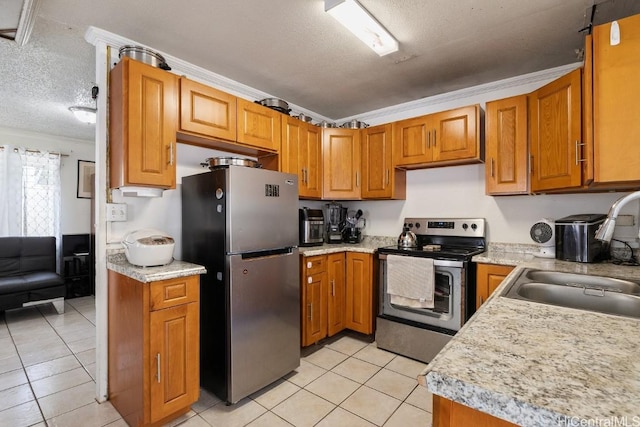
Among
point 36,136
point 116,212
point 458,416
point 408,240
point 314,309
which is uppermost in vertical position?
point 36,136

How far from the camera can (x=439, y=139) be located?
8.79 feet

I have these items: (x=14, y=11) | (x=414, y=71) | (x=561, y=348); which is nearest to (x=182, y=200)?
(x=14, y=11)

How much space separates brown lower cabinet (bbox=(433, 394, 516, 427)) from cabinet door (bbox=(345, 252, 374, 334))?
226cm

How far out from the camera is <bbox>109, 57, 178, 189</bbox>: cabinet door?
182cm

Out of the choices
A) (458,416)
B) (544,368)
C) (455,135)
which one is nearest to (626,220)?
(455,135)

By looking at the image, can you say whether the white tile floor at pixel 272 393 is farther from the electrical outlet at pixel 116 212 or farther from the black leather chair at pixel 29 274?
the electrical outlet at pixel 116 212

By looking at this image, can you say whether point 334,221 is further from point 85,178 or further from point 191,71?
point 85,178

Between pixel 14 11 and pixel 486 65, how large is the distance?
300cm

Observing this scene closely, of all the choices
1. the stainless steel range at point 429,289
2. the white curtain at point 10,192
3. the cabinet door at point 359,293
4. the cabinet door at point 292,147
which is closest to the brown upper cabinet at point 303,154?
the cabinet door at point 292,147

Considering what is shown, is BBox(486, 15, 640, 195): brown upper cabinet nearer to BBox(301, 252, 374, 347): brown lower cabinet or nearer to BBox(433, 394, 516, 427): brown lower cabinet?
BBox(301, 252, 374, 347): brown lower cabinet

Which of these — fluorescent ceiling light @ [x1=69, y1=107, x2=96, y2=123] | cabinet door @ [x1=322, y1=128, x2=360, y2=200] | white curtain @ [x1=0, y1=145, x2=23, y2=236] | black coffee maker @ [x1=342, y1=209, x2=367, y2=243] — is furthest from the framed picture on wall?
black coffee maker @ [x1=342, y1=209, x2=367, y2=243]

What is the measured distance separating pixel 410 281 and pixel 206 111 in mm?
2061

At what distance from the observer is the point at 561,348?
0.69 meters

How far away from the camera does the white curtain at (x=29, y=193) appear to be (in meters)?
4.08
